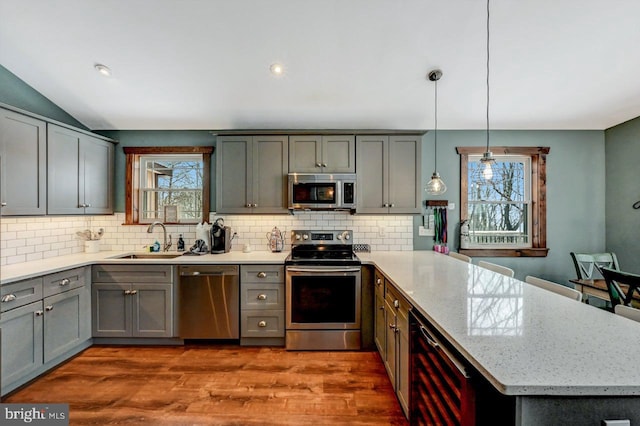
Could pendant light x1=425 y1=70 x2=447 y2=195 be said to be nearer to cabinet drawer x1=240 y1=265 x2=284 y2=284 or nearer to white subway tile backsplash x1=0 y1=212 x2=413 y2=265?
white subway tile backsplash x1=0 y1=212 x2=413 y2=265

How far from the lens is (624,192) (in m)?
3.25

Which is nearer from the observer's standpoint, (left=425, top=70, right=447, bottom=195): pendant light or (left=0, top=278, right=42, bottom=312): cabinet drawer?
(left=0, top=278, right=42, bottom=312): cabinet drawer

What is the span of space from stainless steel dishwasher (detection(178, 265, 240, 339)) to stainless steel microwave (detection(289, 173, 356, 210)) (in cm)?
102

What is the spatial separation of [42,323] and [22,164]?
1.38 meters

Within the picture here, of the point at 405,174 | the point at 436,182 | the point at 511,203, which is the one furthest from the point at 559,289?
the point at 511,203

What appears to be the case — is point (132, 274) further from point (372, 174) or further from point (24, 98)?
point (372, 174)

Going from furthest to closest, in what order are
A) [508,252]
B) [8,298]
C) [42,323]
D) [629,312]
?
[508,252] < [42,323] < [8,298] < [629,312]

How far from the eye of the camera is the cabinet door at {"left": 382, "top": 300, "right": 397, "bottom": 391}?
203 cm

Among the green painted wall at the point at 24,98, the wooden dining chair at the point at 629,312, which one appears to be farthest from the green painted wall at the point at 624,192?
the green painted wall at the point at 24,98

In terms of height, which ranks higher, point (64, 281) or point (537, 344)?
point (537, 344)

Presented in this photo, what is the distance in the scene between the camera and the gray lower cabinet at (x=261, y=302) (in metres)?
2.91

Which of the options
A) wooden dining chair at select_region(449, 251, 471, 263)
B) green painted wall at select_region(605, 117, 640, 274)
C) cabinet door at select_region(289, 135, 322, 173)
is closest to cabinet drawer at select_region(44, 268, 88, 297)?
A: cabinet door at select_region(289, 135, 322, 173)

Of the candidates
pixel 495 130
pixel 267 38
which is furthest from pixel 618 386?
pixel 495 130

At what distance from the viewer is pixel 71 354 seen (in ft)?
8.79
